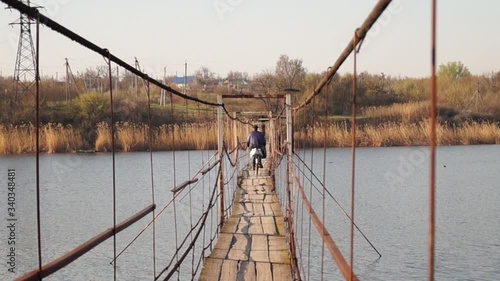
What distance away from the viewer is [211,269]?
4.52 metres

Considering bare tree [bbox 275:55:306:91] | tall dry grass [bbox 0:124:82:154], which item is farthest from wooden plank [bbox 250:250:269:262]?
bare tree [bbox 275:55:306:91]

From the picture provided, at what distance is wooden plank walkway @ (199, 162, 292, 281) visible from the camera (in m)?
4.44

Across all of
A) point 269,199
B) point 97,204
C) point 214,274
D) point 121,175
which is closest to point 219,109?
point 269,199

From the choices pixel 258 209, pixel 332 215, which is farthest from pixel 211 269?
pixel 332 215

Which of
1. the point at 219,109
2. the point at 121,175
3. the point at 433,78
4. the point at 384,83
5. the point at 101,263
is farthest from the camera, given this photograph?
the point at 384,83

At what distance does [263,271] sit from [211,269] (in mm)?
364

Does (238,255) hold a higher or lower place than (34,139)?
lower

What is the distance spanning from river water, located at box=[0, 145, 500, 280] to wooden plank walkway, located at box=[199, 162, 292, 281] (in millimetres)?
402

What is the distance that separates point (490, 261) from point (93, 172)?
11.1 m

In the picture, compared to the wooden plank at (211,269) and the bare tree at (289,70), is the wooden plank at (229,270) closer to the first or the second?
the wooden plank at (211,269)

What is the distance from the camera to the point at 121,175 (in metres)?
15.7

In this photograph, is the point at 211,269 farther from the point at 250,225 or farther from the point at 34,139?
the point at 34,139

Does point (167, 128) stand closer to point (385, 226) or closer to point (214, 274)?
point (385, 226)

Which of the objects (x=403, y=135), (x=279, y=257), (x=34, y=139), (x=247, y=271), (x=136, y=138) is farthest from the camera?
(x=403, y=135)
